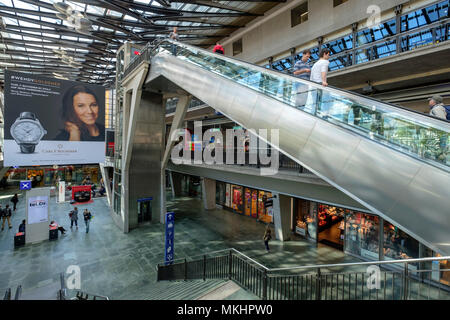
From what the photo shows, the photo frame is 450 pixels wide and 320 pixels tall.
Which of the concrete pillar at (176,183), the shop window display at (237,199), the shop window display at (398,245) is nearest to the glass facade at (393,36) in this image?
the shop window display at (398,245)

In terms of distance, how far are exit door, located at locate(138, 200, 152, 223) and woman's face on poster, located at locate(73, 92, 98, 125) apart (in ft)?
20.8

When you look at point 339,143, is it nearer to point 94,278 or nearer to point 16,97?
point 94,278

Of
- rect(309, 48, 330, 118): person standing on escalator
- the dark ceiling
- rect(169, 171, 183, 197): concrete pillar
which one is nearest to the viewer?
rect(309, 48, 330, 118): person standing on escalator

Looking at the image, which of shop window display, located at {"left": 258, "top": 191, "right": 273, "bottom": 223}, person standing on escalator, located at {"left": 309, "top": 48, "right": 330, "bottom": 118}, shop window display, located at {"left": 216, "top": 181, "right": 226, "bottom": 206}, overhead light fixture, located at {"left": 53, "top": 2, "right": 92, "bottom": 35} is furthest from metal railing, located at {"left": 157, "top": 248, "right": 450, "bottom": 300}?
overhead light fixture, located at {"left": 53, "top": 2, "right": 92, "bottom": 35}

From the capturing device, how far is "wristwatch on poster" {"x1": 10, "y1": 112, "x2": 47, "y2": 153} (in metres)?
10.8

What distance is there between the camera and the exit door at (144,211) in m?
15.7

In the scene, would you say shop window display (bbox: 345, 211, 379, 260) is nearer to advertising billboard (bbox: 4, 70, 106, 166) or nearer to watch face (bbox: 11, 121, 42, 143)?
advertising billboard (bbox: 4, 70, 106, 166)

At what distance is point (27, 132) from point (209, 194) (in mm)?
13014

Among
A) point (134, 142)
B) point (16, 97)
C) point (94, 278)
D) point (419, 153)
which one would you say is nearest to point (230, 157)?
point (134, 142)

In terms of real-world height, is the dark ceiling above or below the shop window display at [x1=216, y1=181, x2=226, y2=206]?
above

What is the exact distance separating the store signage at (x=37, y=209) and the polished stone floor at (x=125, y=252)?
1520mm

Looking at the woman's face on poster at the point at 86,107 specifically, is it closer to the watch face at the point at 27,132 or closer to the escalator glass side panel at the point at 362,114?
the watch face at the point at 27,132

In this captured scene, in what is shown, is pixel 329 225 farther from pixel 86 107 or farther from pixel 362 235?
pixel 86 107

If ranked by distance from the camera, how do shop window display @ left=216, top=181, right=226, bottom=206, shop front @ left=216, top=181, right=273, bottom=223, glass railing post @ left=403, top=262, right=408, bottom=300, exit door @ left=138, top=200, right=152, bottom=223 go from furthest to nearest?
shop window display @ left=216, top=181, right=226, bottom=206 → shop front @ left=216, top=181, right=273, bottom=223 → exit door @ left=138, top=200, right=152, bottom=223 → glass railing post @ left=403, top=262, right=408, bottom=300
